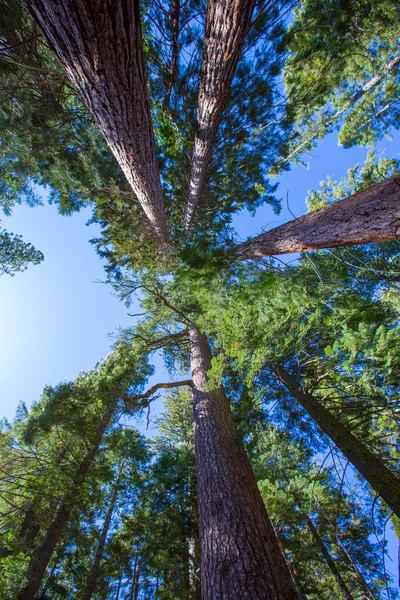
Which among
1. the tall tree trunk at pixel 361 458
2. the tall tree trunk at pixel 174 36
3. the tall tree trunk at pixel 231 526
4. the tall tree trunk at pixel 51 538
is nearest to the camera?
the tall tree trunk at pixel 231 526

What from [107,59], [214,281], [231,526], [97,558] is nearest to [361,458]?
[231,526]

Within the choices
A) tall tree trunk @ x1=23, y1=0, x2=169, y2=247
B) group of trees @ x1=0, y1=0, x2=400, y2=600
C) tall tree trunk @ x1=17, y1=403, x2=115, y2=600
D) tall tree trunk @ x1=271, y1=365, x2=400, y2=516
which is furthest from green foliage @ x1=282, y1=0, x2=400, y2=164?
tall tree trunk @ x1=17, y1=403, x2=115, y2=600

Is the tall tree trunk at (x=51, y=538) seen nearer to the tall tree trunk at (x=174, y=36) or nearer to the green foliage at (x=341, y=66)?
the tall tree trunk at (x=174, y=36)

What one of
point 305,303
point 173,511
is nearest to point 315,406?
point 305,303

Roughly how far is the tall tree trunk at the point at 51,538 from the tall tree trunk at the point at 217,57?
790 centimetres

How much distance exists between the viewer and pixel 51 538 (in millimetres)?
5578

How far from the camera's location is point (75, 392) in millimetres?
7219

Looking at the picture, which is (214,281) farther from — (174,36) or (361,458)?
(174,36)

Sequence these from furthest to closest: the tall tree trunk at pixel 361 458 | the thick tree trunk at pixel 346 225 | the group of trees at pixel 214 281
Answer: the tall tree trunk at pixel 361 458
the group of trees at pixel 214 281
the thick tree trunk at pixel 346 225

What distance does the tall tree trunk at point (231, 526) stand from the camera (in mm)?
2342

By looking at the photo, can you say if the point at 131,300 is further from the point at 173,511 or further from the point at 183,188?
the point at 173,511

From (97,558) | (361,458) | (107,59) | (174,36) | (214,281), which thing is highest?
(174,36)

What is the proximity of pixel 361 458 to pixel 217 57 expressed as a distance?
638 cm

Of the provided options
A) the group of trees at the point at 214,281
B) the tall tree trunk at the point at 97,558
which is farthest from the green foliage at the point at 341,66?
the tall tree trunk at the point at 97,558
